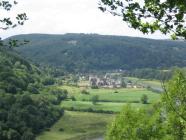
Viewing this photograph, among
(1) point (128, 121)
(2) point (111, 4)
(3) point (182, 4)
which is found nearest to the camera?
(3) point (182, 4)

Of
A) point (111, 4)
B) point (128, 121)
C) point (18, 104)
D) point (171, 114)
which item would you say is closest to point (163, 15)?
point (111, 4)

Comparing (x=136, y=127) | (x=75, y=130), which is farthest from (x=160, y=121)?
(x=75, y=130)

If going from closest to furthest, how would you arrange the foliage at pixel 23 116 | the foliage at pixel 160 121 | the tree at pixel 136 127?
the foliage at pixel 160 121 → the tree at pixel 136 127 → the foliage at pixel 23 116

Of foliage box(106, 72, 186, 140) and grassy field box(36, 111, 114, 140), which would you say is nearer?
foliage box(106, 72, 186, 140)

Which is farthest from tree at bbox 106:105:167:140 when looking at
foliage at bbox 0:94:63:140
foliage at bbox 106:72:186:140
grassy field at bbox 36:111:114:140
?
grassy field at bbox 36:111:114:140

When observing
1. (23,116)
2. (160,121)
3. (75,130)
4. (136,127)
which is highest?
(160,121)

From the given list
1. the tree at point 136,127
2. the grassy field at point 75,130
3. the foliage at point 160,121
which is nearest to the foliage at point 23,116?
the grassy field at point 75,130

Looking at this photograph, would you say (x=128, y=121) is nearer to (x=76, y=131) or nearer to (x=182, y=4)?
(x=182, y=4)

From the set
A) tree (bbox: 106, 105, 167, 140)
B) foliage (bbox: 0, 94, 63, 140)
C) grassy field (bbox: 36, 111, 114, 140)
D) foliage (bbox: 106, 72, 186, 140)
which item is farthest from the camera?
grassy field (bbox: 36, 111, 114, 140)

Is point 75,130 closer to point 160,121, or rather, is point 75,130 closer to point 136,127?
point 136,127

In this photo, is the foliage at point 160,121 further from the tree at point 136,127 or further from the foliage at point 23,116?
the foliage at point 23,116

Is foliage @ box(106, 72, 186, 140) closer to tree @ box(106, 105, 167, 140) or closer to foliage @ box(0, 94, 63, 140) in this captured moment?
tree @ box(106, 105, 167, 140)
